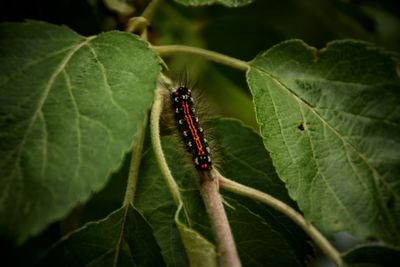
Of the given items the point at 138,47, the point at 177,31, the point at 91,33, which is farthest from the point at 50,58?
the point at 177,31

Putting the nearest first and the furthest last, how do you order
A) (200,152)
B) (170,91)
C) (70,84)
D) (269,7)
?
1. (70,84)
2. (200,152)
3. (170,91)
4. (269,7)

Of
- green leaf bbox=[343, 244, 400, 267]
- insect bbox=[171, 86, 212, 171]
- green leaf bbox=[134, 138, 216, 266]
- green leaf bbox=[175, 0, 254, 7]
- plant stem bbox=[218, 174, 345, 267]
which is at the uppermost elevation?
green leaf bbox=[175, 0, 254, 7]

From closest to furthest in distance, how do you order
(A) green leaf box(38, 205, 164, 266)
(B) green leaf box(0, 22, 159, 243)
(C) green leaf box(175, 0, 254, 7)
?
(B) green leaf box(0, 22, 159, 243) < (A) green leaf box(38, 205, 164, 266) < (C) green leaf box(175, 0, 254, 7)

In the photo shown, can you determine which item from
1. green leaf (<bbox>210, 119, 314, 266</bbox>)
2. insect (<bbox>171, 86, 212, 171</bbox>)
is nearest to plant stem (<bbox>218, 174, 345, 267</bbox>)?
green leaf (<bbox>210, 119, 314, 266</bbox>)

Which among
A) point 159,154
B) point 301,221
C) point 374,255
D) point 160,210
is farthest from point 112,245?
point 374,255

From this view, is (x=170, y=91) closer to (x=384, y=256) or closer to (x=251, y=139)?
(x=251, y=139)

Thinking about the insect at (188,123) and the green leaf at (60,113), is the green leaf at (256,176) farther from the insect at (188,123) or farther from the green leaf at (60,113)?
the green leaf at (60,113)

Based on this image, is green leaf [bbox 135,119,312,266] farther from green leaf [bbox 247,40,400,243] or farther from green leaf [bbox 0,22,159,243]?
green leaf [bbox 0,22,159,243]
